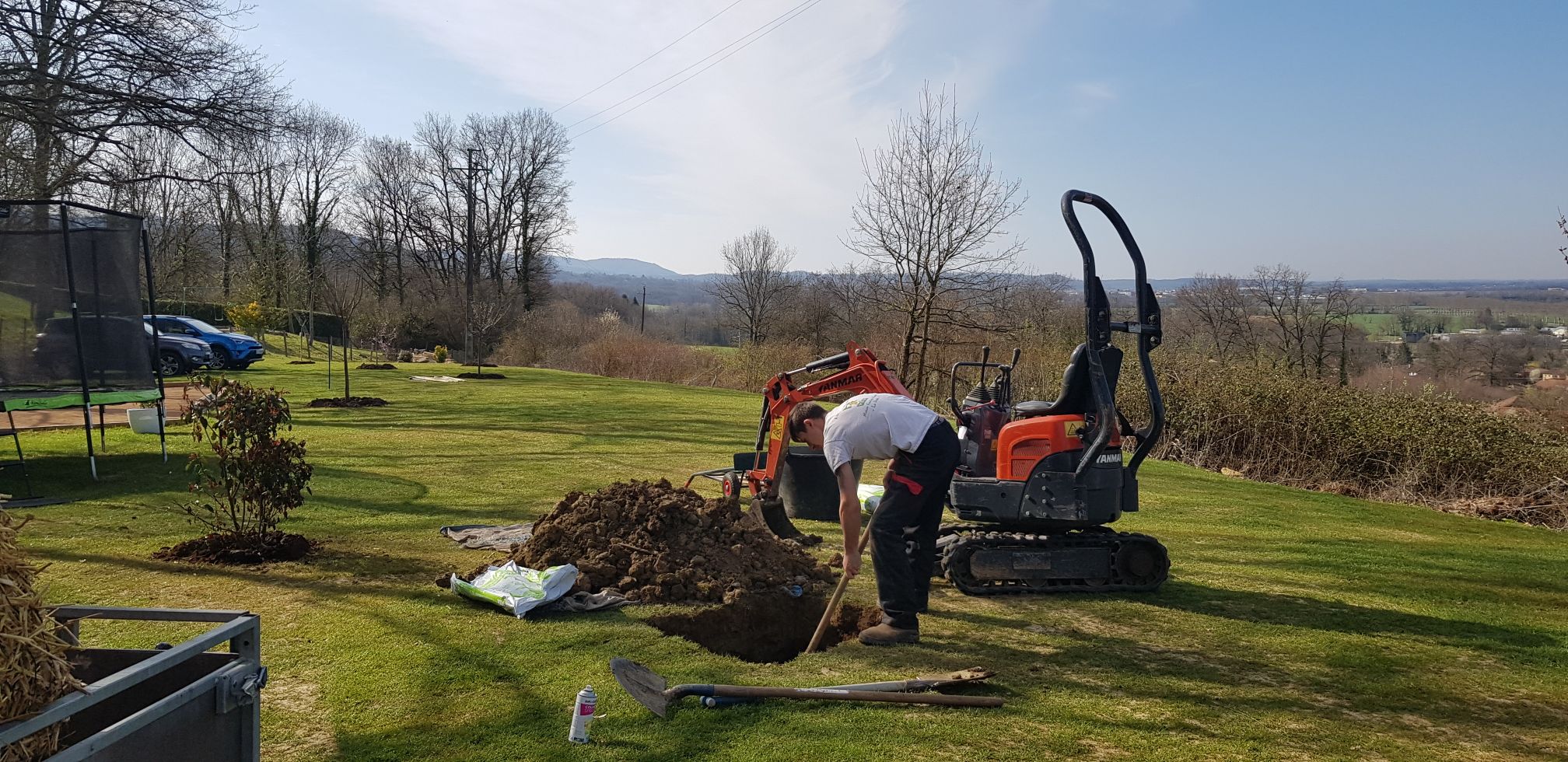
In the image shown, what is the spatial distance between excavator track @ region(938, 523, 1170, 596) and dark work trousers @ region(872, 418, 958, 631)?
4.09ft

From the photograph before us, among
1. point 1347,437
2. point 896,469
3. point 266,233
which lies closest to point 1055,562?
point 896,469

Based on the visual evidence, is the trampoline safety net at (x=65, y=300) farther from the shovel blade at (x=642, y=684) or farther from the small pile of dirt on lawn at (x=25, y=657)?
the small pile of dirt on lawn at (x=25, y=657)

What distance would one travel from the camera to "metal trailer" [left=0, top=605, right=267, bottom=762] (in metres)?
2.16

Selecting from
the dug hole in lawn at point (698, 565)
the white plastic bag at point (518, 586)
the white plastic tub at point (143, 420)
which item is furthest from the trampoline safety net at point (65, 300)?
the dug hole in lawn at point (698, 565)

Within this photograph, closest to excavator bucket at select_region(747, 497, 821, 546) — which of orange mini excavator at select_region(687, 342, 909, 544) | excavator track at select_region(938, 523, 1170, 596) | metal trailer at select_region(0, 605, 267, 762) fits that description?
orange mini excavator at select_region(687, 342, 909, 544)

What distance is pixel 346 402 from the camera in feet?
55.4

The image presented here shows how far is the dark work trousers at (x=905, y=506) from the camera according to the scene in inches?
201

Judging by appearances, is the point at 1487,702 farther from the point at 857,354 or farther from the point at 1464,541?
the point at 1464,541

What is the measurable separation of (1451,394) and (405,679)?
14.0 metres

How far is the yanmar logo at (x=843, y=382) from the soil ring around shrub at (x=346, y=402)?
12.5 meters

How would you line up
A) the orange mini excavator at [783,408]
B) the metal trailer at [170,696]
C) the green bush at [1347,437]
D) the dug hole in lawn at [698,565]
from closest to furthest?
the metal trailer at [170,696], the dug hole in lawn at [698,565], the orange mini excavator at [783,408], the green bush at [1347,437]

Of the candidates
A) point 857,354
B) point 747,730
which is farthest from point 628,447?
point 747,730

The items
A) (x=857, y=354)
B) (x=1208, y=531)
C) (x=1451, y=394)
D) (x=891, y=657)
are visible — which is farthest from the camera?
(x=1451, y=394)

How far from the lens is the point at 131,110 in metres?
12.1
